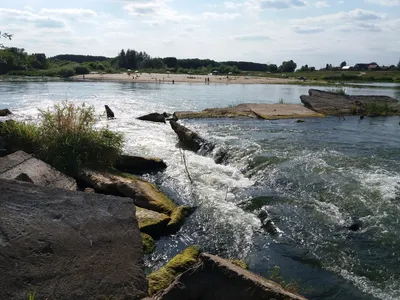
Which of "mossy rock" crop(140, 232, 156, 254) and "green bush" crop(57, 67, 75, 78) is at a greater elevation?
"green bush" crop(57, 67, 75, 78)

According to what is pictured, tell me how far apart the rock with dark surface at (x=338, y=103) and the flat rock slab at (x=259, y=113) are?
1.23m

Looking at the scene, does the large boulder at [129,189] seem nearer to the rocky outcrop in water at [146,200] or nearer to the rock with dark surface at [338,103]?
the rocky outcrop in water at [146,200]

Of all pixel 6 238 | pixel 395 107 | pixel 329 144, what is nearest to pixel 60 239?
pixel 6 238

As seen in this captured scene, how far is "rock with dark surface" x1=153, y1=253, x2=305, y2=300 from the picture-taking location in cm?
487

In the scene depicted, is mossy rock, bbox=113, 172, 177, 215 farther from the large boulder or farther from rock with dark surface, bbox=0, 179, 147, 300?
rock with dark surface, bbox=0, 179, 147, 300

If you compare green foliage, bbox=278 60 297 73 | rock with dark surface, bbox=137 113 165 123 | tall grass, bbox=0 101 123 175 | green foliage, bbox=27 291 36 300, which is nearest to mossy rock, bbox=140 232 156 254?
green foliage, bbox=27 291 36 300

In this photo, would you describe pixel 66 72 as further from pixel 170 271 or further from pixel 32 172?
pixel 170 271

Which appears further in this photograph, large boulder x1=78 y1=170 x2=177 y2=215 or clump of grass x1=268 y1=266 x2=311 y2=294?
large boulder x1=78 y1=170 x2=177 y2=215

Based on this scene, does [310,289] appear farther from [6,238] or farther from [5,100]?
[5,100]

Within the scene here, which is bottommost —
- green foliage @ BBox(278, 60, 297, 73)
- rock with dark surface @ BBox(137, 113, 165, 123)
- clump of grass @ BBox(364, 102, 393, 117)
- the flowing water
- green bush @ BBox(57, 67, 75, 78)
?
the flowing water

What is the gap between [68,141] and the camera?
11914 millimetres

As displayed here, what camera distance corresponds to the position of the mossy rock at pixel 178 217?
9352 millimetres

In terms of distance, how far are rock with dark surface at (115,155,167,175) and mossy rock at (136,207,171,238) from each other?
491 cm

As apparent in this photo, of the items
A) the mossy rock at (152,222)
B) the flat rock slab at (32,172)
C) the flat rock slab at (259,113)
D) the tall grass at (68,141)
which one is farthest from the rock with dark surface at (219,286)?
the flat rock slab at (259,113)
